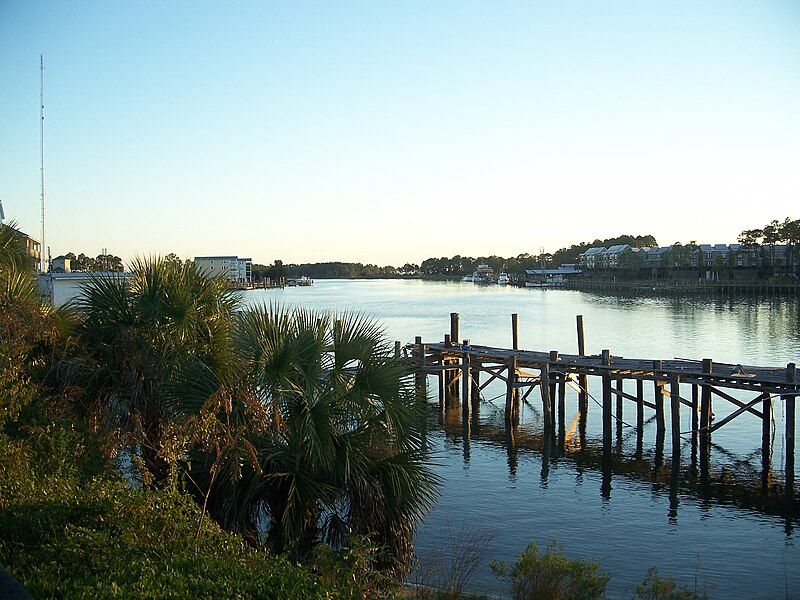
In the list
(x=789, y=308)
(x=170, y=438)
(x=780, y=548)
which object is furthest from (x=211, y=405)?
(x=789, y=308)

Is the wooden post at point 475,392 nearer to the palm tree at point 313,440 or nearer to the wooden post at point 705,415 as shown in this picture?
the wooden post at point 705,415

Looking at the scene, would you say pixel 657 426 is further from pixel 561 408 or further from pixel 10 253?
pixel 10 253

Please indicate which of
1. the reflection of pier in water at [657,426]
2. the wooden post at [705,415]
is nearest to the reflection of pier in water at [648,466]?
the reflection of pier in water at [657,426]

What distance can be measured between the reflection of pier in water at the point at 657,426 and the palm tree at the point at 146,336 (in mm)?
8545

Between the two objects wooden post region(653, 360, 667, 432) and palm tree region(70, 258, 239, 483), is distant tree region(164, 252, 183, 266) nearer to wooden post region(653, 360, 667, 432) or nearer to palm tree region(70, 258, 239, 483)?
palm tree region(70, 258, 239, 483)

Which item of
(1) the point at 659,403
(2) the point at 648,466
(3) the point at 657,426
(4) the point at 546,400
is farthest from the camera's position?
(1) the point at 659,403

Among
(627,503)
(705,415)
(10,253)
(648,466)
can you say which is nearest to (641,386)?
(705,415)

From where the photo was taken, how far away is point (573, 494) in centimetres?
2009

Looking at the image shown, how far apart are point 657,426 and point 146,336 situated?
756 inches

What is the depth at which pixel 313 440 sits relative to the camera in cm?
1040

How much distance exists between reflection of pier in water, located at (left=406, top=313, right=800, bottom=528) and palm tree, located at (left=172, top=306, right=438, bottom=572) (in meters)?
9.04

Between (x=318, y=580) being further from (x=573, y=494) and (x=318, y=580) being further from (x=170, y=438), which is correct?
(x=573, y=494)

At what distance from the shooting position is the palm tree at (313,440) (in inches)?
411

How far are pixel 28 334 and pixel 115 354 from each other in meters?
1.41
